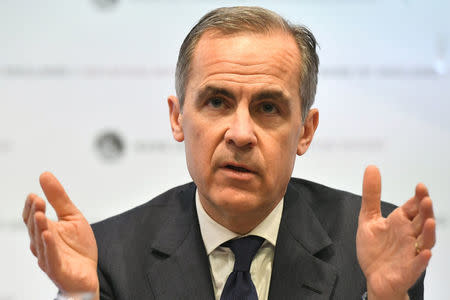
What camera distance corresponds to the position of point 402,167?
12.3 feet

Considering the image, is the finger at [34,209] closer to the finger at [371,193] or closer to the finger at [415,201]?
the finger at [371,193]

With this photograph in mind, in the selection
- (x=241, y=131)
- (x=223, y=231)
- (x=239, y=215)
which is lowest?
(x=223, y=231)

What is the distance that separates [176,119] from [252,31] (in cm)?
54

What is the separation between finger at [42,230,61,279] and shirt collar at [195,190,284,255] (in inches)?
27.0

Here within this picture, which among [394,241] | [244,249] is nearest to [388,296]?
[394,241]

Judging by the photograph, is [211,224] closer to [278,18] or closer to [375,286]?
[375,286]

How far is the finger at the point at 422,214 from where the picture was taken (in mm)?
1839

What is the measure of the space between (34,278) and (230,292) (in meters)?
2.07

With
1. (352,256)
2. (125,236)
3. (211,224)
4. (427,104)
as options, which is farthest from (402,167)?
(125,236)

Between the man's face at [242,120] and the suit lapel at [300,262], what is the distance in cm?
15

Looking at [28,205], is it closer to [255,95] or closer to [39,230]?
[39,230]

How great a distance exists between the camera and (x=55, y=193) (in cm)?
207

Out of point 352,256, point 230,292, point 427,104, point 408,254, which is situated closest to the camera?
point 408,254

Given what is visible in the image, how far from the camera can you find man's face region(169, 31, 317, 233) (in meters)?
2.22
